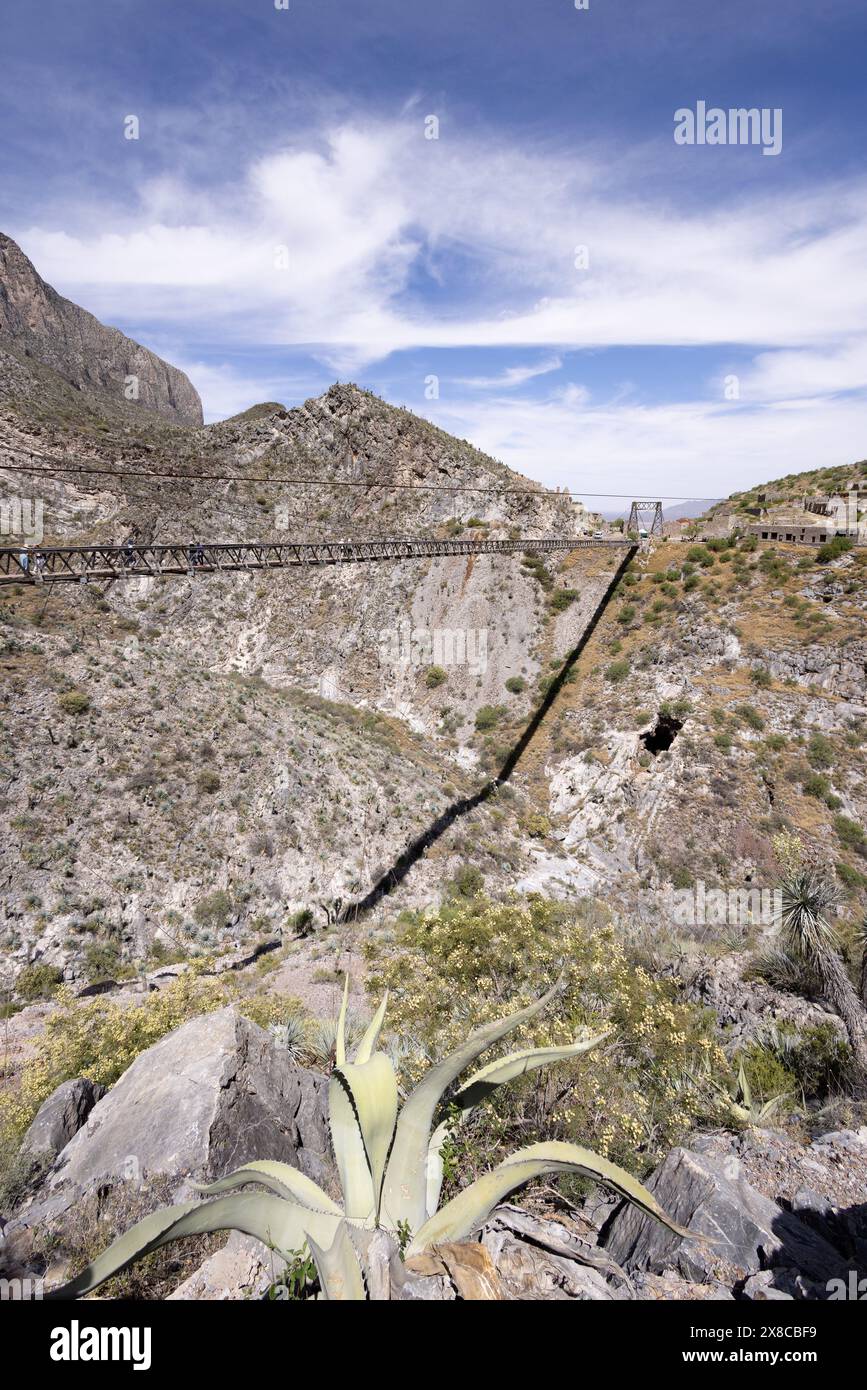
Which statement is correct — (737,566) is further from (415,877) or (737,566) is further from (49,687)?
(49,687)

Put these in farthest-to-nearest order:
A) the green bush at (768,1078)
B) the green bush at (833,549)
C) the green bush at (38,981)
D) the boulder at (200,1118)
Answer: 1. the green bush at (833,549)
2. the green bush at (38,981)
3. the green bush at (768,1078)
4. the boulder at (200,1118)

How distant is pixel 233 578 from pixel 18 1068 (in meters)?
40.6

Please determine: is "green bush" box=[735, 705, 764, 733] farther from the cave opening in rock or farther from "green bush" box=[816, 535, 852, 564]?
"green bush" box=[816, 535, 852, 564]

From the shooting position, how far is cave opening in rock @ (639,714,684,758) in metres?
28.5

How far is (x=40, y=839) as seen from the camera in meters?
18.0

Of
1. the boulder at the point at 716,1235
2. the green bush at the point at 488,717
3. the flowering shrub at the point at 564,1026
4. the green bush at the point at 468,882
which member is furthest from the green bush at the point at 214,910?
the green bush at the point at 488,717

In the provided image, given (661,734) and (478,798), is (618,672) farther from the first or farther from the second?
(478,798)

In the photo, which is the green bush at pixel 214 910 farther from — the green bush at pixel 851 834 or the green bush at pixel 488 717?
the green bush at pixel 851 834

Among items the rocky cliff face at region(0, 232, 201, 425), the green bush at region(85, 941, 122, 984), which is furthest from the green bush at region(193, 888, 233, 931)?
the rocky cliff face at region(0, 232, 201, 425)

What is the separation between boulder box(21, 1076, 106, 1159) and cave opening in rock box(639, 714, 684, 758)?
2613 cm

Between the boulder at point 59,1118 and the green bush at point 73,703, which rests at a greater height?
the green bush at point 73,703

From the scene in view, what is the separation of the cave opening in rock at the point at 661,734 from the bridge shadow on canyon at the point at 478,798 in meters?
6.03

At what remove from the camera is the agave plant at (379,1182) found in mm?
3139

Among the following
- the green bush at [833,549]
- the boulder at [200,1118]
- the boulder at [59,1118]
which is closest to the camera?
the boulder at [200,1118]
